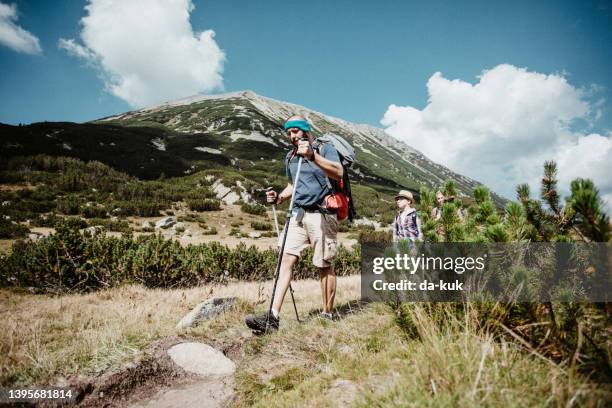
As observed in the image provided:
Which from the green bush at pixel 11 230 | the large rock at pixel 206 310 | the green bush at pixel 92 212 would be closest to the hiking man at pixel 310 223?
the large rock at pixel 206 310

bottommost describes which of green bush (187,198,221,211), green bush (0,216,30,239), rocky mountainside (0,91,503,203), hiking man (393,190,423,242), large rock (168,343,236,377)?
large rock (168,343,236,377)

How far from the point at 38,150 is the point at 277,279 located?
49.8 metres

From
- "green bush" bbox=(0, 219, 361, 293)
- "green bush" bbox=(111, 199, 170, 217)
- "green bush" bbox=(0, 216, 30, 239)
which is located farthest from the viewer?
"green bush" bbox=(111, 199, 170, 217)

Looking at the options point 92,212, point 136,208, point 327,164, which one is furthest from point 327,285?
point 136,208

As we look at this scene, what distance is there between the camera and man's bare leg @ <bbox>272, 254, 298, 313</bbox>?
362cm

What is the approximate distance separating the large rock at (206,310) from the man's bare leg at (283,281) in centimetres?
130

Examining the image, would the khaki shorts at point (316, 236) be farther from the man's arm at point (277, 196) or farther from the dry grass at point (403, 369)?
the dry grass at point (403, 369)

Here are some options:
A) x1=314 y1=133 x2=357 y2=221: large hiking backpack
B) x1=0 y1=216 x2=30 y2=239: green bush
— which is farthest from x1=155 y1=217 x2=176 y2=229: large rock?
x1=314 y1=133 x2=357 y2=221: large hiking backpack

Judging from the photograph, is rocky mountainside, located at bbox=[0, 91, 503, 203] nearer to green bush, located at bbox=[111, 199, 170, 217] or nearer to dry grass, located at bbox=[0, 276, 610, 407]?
dry grass, located at bbox=[0, 276, 610, 407]

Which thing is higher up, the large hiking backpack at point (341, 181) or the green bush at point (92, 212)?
the green bush at point (92, 212)

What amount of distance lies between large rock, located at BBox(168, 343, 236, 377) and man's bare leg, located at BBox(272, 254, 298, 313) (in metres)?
0.75

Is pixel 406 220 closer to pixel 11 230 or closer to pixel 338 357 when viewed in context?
pixel 338 357

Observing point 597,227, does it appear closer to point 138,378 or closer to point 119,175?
point 138,378

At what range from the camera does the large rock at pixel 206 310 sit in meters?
4.14
